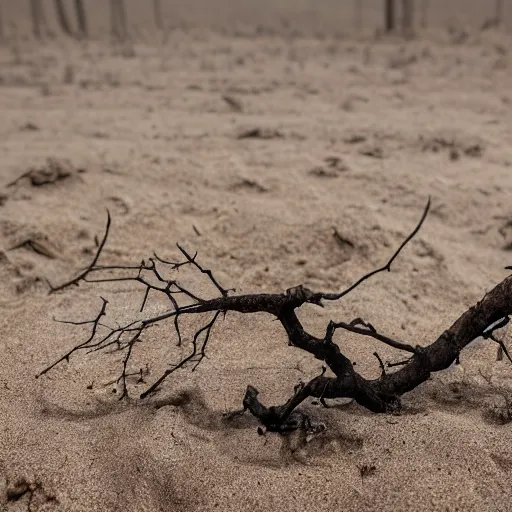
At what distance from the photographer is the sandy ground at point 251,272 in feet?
4.77

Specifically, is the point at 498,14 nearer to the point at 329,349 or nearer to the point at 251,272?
the point at 251,272

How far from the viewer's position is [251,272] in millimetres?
2527

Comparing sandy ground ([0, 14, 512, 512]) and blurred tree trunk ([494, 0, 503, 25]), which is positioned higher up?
sandy ground ([0, 14, 512, 512])

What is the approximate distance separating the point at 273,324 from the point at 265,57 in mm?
7439

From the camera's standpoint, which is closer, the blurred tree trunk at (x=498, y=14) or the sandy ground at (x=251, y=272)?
the sandy ground at (x=251, y=272)

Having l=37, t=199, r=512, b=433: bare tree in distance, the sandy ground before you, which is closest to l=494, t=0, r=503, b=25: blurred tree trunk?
the sandy ground

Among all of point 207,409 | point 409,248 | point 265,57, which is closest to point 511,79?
point 265,57

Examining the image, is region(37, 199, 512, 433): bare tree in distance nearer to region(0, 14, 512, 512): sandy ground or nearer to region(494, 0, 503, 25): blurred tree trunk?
region(0, 14, 512, 512): sandy ground

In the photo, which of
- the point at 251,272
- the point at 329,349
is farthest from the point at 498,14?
the point at 329,349

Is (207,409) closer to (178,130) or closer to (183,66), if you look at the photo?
(178,130)

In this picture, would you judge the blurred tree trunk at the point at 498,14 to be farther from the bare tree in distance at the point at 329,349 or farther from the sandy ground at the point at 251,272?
the bare tree in distance at the point at 329,349

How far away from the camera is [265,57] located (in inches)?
350

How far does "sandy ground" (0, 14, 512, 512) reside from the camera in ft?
4.77

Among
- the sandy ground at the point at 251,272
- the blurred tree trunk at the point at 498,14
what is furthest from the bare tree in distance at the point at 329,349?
the blurred tree trunk at the point at 498,14
